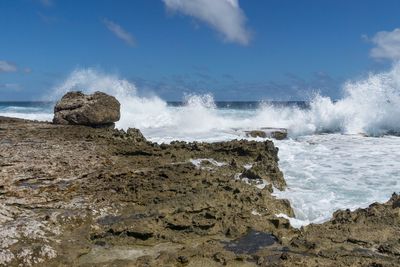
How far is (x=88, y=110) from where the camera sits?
12.7 m

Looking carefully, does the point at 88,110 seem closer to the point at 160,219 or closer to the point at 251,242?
the point at 160,219

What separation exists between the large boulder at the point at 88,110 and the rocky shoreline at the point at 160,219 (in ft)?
14.0

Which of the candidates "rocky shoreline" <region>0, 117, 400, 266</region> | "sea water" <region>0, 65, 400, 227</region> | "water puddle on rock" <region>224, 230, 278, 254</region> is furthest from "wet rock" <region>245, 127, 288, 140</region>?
"water puddle on rock" <region>224, 230, 278, 254</region>

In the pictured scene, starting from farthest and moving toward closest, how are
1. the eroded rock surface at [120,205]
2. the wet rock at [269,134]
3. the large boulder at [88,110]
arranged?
the wet rock at [269,134] < the large boulder at [88,110] < the eroded rock surface at [120,205]

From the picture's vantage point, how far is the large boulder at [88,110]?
1276 centimetres

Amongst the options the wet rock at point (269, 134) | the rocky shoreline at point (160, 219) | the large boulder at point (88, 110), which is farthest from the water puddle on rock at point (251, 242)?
the wet rock at point (269, 134)

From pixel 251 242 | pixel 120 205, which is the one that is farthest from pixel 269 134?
pixel 251 242

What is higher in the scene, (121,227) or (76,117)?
(76,117)

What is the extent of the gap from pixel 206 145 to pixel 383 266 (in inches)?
247

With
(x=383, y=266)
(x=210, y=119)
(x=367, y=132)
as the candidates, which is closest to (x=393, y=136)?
(x=367, y=132)

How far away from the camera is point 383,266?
167 inches

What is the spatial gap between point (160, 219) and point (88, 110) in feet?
25.8

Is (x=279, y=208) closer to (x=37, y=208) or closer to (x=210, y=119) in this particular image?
(x=37, y=208)

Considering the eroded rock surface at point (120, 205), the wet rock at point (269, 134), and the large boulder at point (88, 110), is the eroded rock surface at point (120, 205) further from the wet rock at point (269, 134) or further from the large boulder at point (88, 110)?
the wet rock at point (269, 134)
